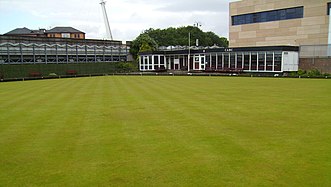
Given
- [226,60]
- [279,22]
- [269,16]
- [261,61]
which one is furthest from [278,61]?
[269,16]

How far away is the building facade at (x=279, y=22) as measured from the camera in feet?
129

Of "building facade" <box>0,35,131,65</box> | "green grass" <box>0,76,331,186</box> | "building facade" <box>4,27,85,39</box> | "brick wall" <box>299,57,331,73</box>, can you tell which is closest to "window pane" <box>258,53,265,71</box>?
"brick wall" <box>299,57,331,73</box>

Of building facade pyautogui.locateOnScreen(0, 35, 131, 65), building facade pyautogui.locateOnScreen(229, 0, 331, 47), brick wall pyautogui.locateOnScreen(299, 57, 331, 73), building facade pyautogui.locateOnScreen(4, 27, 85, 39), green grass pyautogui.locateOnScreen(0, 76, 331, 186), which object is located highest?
building facade pyautogui.locateOnScreen(4, 27, 85, 39)

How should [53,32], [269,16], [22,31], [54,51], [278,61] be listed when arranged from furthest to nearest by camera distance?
[22,31] < [53,32] < [54,51] < [269,16] < [278,61]

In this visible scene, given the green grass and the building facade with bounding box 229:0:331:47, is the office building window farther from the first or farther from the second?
the green grass

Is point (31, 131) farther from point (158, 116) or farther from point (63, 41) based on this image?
point (63, 41)

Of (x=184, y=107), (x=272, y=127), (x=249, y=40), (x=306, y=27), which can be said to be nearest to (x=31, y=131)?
(x=184, y=107)

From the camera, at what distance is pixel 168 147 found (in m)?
6.67

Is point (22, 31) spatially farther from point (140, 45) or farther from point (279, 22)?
point (279, 22)

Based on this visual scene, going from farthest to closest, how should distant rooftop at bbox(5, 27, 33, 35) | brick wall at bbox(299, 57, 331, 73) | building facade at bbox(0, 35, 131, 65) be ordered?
distant rooftop at bbox(5, 27, 33, 35) → building facade at bbox(0, 35, 131, 65) → brick wall at bbox(299, 57, 331, 73)

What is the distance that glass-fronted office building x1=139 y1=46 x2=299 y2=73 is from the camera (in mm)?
34812

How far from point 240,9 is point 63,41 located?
94.8 feet

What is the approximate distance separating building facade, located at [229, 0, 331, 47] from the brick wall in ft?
17.6

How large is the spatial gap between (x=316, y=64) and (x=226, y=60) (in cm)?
1072
